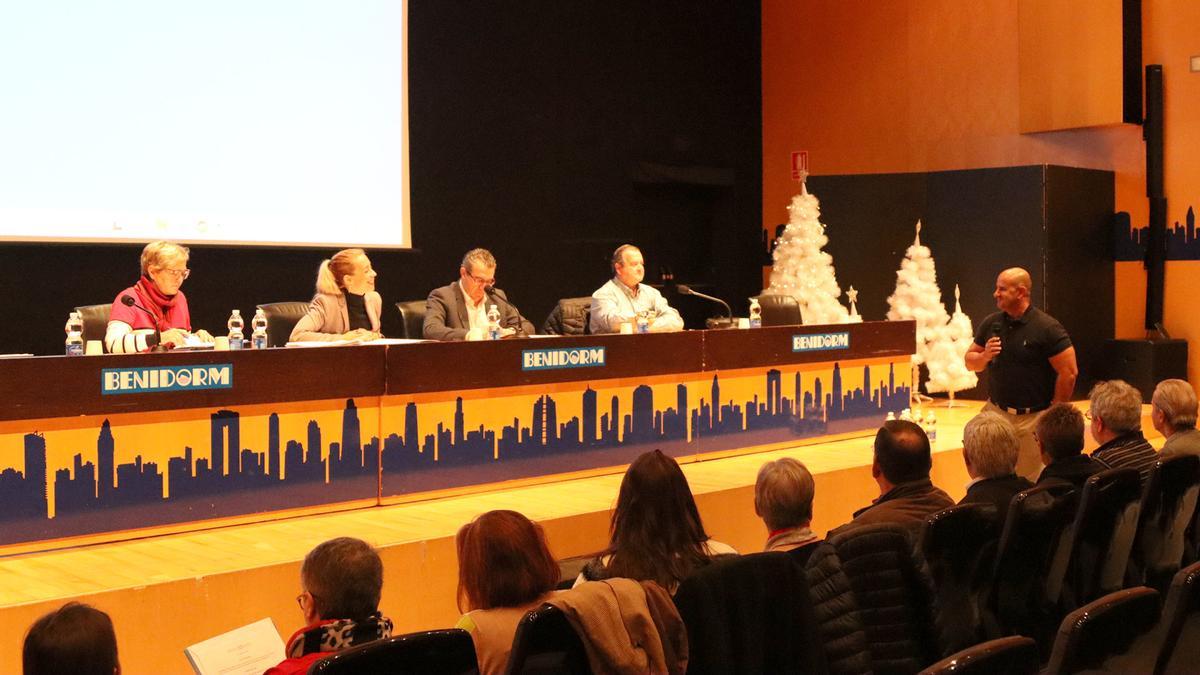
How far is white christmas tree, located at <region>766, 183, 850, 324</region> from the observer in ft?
A: 33.9

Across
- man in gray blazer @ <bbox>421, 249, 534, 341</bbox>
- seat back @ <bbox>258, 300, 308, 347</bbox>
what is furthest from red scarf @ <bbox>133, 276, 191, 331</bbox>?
man in gray blazer @ <bbox>421, 249, 534, 341</bbox>

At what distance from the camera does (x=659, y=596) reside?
2.48 meters

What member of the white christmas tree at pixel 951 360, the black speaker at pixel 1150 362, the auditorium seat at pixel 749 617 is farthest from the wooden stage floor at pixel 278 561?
the black speaker at pixel 1150 362

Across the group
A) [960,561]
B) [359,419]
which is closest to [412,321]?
[359,419]

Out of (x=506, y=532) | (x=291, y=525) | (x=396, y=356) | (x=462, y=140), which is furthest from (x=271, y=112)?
(x=506, y=532)

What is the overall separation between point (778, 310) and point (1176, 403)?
2.96 metres

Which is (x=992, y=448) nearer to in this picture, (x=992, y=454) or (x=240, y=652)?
(x=992, y=454)

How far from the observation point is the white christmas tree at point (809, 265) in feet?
33.9

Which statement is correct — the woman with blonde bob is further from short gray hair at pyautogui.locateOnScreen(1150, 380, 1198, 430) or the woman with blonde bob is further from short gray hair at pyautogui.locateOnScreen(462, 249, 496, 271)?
short gray hair at pyautogui.locateOnScreen(1150, 380, 1198, 430)

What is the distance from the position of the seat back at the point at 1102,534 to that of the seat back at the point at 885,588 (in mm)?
881

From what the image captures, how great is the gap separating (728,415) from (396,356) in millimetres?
1986

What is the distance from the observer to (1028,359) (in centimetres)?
584

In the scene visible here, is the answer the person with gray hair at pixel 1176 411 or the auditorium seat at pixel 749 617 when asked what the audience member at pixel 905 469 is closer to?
the auditorium seat at pixel 749 617

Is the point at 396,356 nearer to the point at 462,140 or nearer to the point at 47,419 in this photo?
the point at 47,419
